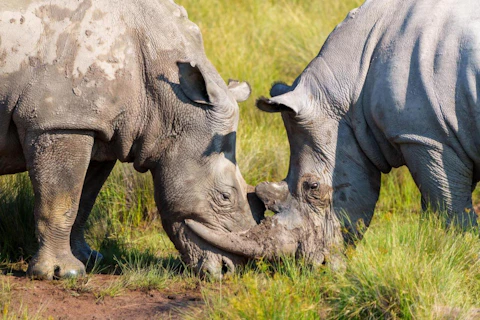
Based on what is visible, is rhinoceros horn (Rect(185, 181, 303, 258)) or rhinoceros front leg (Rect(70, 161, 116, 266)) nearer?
rhinoceros horn (Rect(185, 181, 303, 258))

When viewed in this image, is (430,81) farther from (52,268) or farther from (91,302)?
(52,268)

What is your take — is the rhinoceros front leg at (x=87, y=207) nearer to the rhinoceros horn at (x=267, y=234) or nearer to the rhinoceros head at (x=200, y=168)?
the rhinoceros head at (x=200, y=168)

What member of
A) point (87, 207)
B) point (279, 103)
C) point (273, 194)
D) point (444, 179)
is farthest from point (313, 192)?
point (87, 207)

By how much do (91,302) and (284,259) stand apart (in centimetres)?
136

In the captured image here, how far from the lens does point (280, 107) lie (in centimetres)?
630

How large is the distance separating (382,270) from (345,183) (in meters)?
1.40

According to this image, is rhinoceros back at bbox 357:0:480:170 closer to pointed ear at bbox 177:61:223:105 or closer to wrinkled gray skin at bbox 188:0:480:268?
wrinkled gray skin at bbox 188:0:480:268

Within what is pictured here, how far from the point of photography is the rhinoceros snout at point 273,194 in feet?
21.6

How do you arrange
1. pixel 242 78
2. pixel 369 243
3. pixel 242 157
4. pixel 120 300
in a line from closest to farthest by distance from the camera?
pixel 369 243 < pixel 120 300 < pixel 242 157 < pixel 242 78

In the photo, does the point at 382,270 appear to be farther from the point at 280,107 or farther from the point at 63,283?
the point at 63,283

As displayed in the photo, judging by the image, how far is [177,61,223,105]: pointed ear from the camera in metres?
6.36

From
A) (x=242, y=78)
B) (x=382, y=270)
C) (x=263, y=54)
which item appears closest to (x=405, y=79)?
(x=382, y=270)

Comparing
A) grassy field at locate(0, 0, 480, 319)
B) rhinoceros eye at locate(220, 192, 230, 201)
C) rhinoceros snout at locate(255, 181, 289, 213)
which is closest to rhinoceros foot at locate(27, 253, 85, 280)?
grassy field at locate(0, 0, 480, 319)

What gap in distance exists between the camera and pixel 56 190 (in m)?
6.29
